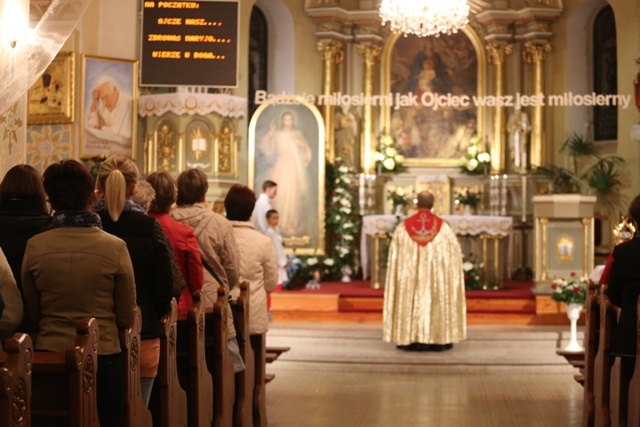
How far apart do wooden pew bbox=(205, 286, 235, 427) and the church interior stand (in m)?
1.79

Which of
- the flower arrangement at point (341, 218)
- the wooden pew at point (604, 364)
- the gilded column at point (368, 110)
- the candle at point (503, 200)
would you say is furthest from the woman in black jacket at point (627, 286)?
the gilded column at point (368, 110)

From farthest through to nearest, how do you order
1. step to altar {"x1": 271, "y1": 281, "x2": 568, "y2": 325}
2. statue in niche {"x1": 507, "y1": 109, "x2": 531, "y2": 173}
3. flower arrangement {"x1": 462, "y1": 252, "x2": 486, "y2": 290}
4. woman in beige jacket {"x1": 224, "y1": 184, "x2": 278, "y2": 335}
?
statue in niche {"x1": 507, "y1": 109, "x2": 531, "y2": 173} < flower arrangement {"x1": 462, "y1": 252, "x2": 486, "y2": 290} < step to altar {"x1": 271, "y1": 281, "x2": 568, "y2": 325} < woman in beige jacket {"x1": 224, "y1": 184, "x2": 278, "y2": 335}

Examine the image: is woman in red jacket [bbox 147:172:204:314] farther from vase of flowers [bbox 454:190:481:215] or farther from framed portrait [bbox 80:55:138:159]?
vase of flowers [bbox 454:190:481:215]

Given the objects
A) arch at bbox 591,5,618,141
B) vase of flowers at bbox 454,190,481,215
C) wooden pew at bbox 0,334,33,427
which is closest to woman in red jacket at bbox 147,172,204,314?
wooden pew at bbox 0,334,33,427

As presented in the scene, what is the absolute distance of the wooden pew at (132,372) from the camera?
4.35 metres

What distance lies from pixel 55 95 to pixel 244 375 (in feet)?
21.9

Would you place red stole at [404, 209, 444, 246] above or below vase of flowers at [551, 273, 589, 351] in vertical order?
above

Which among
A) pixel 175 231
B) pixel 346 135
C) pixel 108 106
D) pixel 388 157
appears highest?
pixel 346 135

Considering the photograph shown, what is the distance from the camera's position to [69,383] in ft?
12.6

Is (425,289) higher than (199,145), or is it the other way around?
(199,145)

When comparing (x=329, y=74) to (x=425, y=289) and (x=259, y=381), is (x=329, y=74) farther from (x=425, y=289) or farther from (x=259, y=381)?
(x=259, y=381)

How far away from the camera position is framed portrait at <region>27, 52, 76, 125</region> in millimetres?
12422

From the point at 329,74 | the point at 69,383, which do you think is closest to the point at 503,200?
the point at 329,74

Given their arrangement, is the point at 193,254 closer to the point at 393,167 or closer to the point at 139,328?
the point at 139,328
